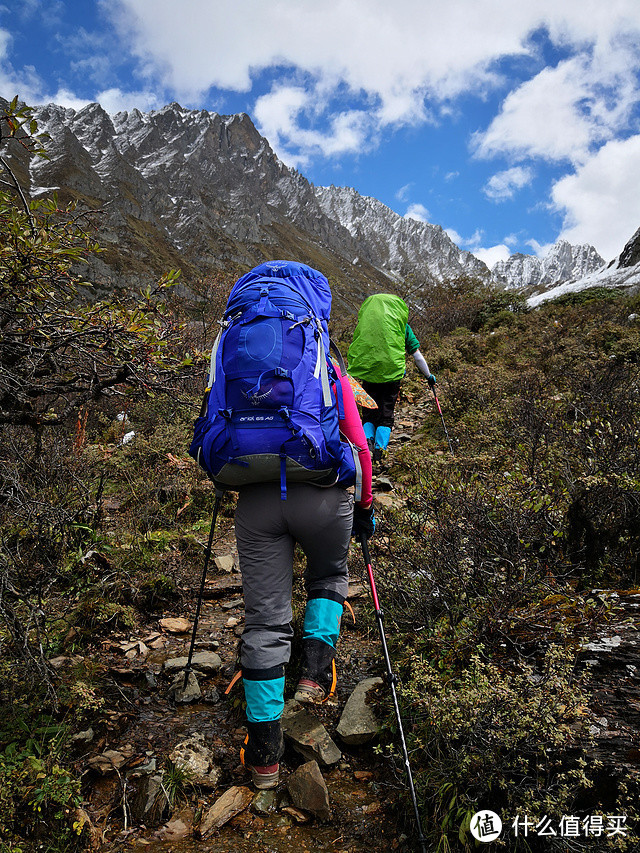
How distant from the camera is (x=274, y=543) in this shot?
255 centimetres

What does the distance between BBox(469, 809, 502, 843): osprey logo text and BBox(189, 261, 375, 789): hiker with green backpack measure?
1.00 m

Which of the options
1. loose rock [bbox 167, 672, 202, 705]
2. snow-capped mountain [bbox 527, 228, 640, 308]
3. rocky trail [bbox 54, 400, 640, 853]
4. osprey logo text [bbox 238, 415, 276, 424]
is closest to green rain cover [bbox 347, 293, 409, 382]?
rocky trail [bbox 54, 400, 640, 853]

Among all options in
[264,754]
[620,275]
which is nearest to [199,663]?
[264,754]

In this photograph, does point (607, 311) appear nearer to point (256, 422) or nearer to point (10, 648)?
point (256, 422)

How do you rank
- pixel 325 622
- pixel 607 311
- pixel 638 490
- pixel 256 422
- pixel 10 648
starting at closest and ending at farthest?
pixel 256 422 < pixel 10 648 < pixel 325 622 < pixel 638 490 < pixel 607 311

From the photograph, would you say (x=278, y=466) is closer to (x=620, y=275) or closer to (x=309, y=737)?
(x=309, y=737)

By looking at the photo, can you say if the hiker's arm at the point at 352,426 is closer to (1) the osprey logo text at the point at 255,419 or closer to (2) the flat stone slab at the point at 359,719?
(1) the osprey logo text at the point at 255,419

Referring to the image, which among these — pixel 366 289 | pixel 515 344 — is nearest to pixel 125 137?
pixel 366 289

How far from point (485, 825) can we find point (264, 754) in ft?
3.50

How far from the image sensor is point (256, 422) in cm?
234

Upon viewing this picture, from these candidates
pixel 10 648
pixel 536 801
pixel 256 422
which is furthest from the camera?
pixel 10 648

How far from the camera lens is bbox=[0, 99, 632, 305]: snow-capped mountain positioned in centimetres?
8594

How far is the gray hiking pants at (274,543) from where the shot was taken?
2457 millimetres

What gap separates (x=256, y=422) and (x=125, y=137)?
176 metres
